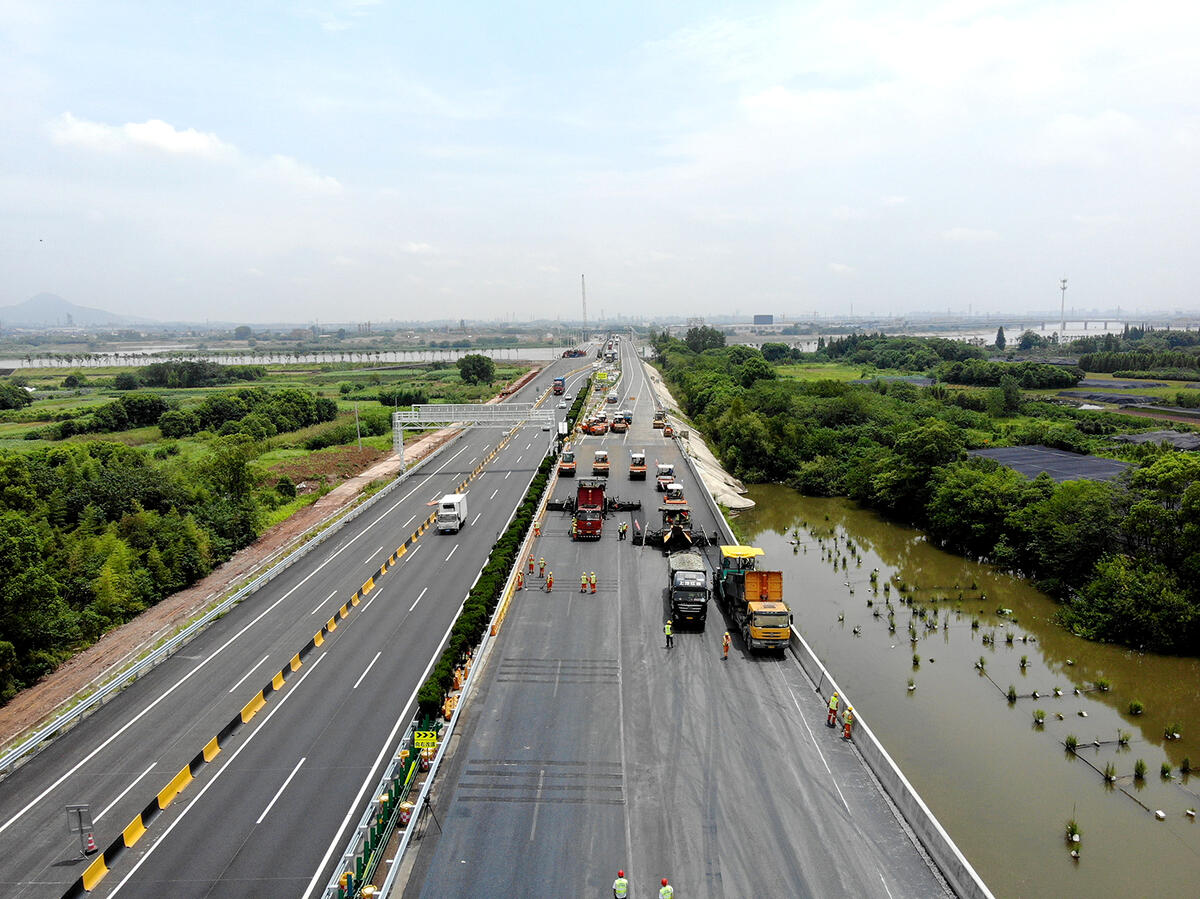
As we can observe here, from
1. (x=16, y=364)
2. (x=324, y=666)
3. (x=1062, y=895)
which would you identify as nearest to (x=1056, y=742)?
(x=1062, y=895)

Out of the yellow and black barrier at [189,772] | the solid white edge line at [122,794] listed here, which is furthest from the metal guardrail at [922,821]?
the solid white edge line at [122,794]

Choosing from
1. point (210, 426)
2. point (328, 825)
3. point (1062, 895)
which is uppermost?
point (210, 426)

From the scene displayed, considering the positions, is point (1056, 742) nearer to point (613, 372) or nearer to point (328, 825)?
point (328, 825)

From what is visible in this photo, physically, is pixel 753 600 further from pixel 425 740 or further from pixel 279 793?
pixel 279 793

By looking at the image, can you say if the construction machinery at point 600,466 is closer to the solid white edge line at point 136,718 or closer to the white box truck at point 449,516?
the white box truck at point 449,516

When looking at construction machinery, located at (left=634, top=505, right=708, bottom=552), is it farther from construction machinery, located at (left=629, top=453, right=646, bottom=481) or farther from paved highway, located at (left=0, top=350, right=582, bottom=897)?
construction machinery, located at (left=629, top=453, right=646, bottom=481)

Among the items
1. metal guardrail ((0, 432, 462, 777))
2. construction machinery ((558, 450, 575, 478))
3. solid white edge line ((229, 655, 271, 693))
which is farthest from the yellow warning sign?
construction machinery ((558, 450, 575, 478))
